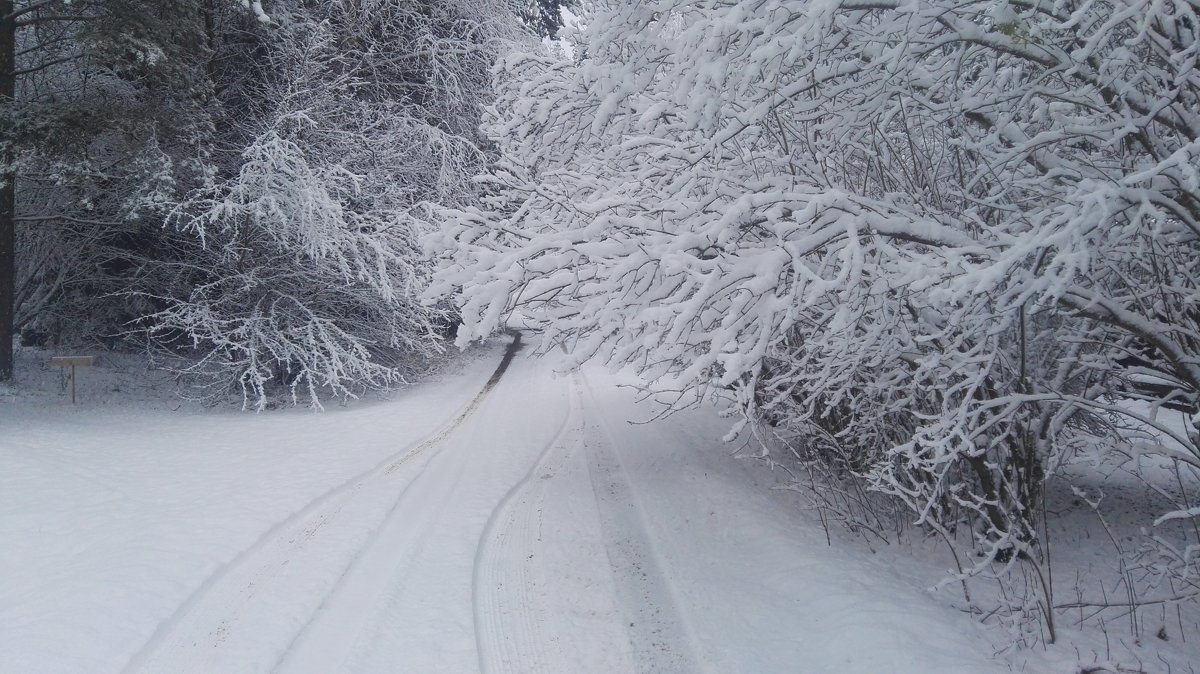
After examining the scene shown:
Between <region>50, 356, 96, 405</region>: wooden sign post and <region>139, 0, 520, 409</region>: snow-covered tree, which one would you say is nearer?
<region>50, 356, 96, 405</region>: wooden sign post

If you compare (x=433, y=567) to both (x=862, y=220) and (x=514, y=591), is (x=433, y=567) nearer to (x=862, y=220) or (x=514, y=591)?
(x=514, y=591)

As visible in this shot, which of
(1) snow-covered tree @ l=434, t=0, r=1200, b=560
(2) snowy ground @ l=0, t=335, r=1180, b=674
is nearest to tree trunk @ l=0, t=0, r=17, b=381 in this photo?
(2) snowy ground @ l=0, t=335, r=1180, b=674

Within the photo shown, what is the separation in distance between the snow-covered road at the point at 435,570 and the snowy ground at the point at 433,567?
0.07 ft

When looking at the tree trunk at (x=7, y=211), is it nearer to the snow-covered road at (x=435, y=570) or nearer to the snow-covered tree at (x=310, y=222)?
the snow-covered tree at (x=310, y=222)

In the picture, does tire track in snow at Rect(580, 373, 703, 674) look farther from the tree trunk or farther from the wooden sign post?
the tree trunk

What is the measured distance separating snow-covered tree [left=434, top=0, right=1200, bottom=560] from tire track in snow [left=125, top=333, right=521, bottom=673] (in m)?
2.29

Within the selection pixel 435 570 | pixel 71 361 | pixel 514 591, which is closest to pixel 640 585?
pixel 514 591

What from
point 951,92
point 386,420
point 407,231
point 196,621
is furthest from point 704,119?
point 407,231

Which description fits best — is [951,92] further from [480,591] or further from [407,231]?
[407,231]

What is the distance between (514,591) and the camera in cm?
481

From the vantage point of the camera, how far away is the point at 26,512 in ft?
20.2

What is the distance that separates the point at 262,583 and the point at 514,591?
1808mm

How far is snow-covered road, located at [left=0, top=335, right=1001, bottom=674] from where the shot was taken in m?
3.97

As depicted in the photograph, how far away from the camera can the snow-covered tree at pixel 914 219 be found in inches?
130
